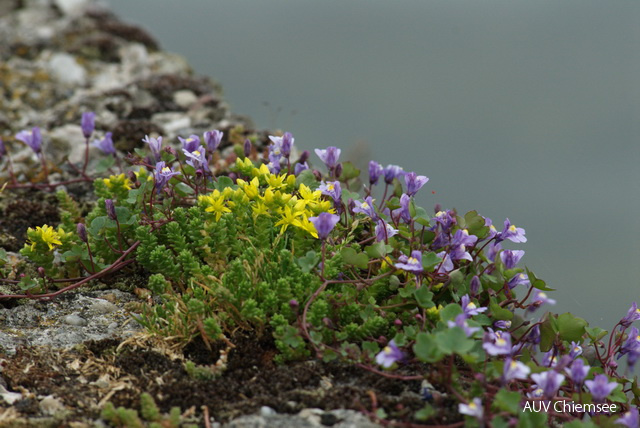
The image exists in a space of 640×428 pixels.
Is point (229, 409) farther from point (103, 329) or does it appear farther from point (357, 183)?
point (357, 183)

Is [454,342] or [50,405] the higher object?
[454,342]

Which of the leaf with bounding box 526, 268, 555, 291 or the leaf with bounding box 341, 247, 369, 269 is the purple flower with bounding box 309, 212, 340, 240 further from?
the leaf with bounding box 526, 268, 555, 291

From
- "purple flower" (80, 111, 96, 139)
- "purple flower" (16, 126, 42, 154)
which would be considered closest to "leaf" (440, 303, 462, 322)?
"purple flower" (80, 111, 96, 139)

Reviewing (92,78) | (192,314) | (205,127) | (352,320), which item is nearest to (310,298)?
(352,320)

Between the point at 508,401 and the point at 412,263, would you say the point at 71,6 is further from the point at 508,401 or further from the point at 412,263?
the point at 508,401

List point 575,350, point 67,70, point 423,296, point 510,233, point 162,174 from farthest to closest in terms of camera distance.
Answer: point 67,70, point 162,174, point 510,233, point 575,350, point 423,296

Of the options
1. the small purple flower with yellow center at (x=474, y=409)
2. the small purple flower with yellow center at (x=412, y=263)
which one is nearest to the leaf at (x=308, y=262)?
the small purple flower with yellow center at (x=412, y=263)

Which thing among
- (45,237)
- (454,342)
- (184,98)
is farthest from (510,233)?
(184,98)
